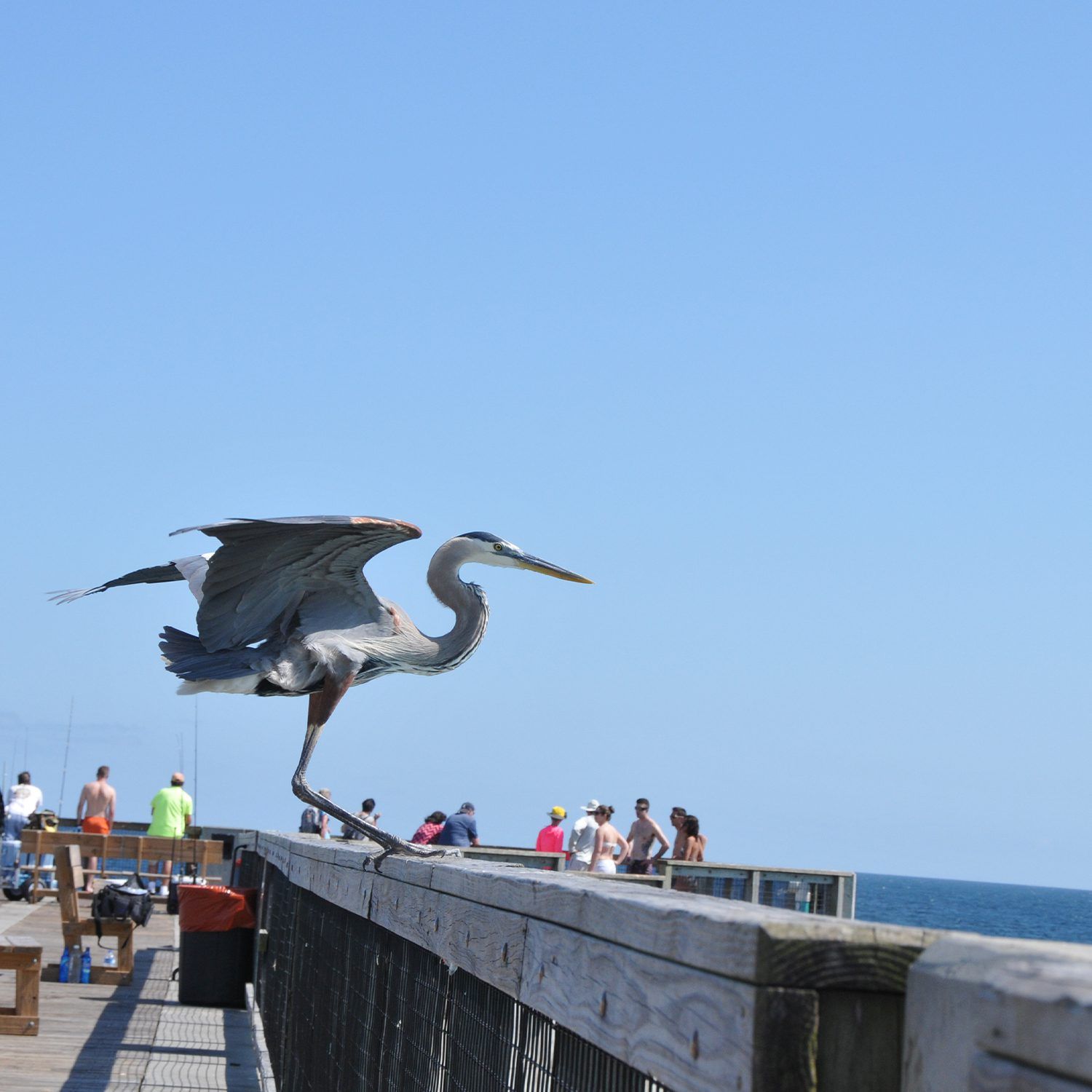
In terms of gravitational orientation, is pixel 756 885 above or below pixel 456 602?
below

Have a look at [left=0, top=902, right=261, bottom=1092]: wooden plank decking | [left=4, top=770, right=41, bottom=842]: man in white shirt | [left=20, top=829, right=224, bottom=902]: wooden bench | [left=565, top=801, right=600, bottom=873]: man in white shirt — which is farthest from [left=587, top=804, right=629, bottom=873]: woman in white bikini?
[left=4, top=770, right=41, bottom=842]: man in white shirt

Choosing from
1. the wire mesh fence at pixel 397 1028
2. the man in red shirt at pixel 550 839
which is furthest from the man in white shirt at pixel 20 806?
the wire mesh fence at pixel 397 1028

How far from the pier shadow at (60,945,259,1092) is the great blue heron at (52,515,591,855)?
1850 mm

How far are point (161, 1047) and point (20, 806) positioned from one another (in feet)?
40.8

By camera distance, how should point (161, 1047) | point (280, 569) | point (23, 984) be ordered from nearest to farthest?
point (280, 569) → point (161, 1047) → point (23, 984)

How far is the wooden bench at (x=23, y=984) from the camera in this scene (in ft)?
26.1

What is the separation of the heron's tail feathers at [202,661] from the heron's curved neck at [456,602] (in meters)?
0.95

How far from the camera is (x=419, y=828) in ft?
61.7

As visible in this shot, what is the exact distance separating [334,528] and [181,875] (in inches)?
542

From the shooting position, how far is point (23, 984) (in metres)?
8.29

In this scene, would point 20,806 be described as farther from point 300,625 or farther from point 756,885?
point 300,625

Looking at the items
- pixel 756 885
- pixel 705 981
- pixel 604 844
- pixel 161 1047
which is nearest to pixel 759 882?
pixel 756 885

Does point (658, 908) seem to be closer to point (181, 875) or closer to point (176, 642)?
point (176, 642)

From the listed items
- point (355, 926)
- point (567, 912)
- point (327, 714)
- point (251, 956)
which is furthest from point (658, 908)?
point (251, 956)
